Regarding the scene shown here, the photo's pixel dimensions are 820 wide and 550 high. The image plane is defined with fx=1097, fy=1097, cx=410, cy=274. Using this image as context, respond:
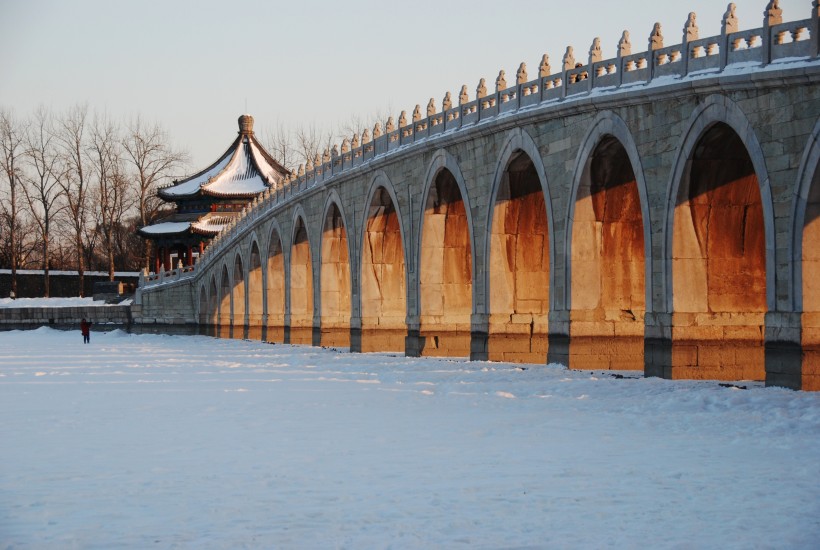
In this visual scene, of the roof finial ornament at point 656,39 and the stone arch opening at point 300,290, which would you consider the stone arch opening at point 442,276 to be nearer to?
the roof finial ornament at point 656,39

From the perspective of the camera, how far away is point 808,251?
18844 mm

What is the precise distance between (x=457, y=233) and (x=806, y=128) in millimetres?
17072

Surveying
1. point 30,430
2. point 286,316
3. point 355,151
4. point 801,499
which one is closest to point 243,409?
point 30,430

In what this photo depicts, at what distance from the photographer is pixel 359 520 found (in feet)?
31.2

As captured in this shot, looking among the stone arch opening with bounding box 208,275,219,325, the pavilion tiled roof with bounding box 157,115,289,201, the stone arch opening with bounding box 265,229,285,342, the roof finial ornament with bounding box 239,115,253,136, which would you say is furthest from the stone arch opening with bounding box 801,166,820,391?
the roof finial ornament with bounding box 239,115,253,136

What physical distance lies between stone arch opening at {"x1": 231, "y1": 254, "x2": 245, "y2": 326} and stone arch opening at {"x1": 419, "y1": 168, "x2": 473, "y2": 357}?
103 feet

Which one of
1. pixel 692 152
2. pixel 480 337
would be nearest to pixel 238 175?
pixel 480 337

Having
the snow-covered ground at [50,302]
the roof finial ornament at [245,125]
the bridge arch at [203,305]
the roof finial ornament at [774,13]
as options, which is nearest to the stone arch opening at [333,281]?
the roof finial ornament at [774,13]

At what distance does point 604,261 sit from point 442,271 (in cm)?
871

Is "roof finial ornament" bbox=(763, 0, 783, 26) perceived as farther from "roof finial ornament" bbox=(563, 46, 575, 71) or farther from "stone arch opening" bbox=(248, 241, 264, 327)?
"stone arch opening" bbox=(248, 241, 264, 327)

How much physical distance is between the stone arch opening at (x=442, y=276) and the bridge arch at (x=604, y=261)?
318 inches

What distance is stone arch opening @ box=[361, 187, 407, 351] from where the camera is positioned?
39.4 m

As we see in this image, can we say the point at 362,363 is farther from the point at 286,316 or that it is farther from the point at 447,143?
the point at 286,316

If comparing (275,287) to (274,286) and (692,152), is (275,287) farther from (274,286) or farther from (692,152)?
(692,152)
